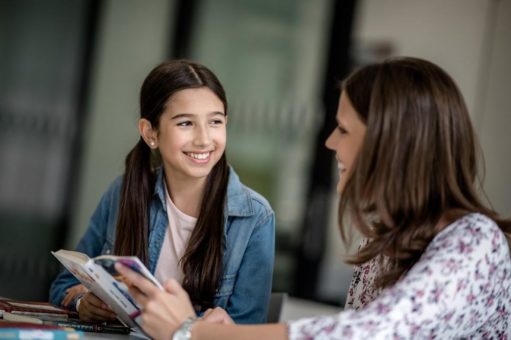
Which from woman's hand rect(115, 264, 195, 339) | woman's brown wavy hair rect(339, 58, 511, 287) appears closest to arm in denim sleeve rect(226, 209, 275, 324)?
woman's hand rect(115, 264, 195, 339)

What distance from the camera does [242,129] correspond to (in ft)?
16.8

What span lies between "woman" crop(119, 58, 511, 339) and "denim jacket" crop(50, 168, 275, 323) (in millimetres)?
558

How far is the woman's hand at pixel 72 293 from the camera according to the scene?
224cm

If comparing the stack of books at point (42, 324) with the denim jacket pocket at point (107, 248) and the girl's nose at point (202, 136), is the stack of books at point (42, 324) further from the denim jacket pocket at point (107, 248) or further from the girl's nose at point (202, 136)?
the girl's nose at point (202, 136)

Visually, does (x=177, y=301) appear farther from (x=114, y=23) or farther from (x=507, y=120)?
(x=114, y=23)

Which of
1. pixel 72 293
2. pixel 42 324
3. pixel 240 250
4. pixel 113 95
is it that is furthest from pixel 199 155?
pixel 113 95

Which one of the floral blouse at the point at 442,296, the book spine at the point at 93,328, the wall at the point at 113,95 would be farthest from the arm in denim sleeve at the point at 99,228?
the wall at the point at 113,95

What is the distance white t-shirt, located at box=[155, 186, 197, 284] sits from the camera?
89.8 inches

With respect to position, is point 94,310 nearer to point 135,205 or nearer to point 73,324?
point 73,324

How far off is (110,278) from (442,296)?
69 cm

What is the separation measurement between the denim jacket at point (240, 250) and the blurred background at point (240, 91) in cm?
257

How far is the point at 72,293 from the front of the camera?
2256 millimetres

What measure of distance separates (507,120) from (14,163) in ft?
10.9

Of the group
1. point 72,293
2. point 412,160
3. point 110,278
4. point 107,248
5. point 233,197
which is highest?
point 412,160
